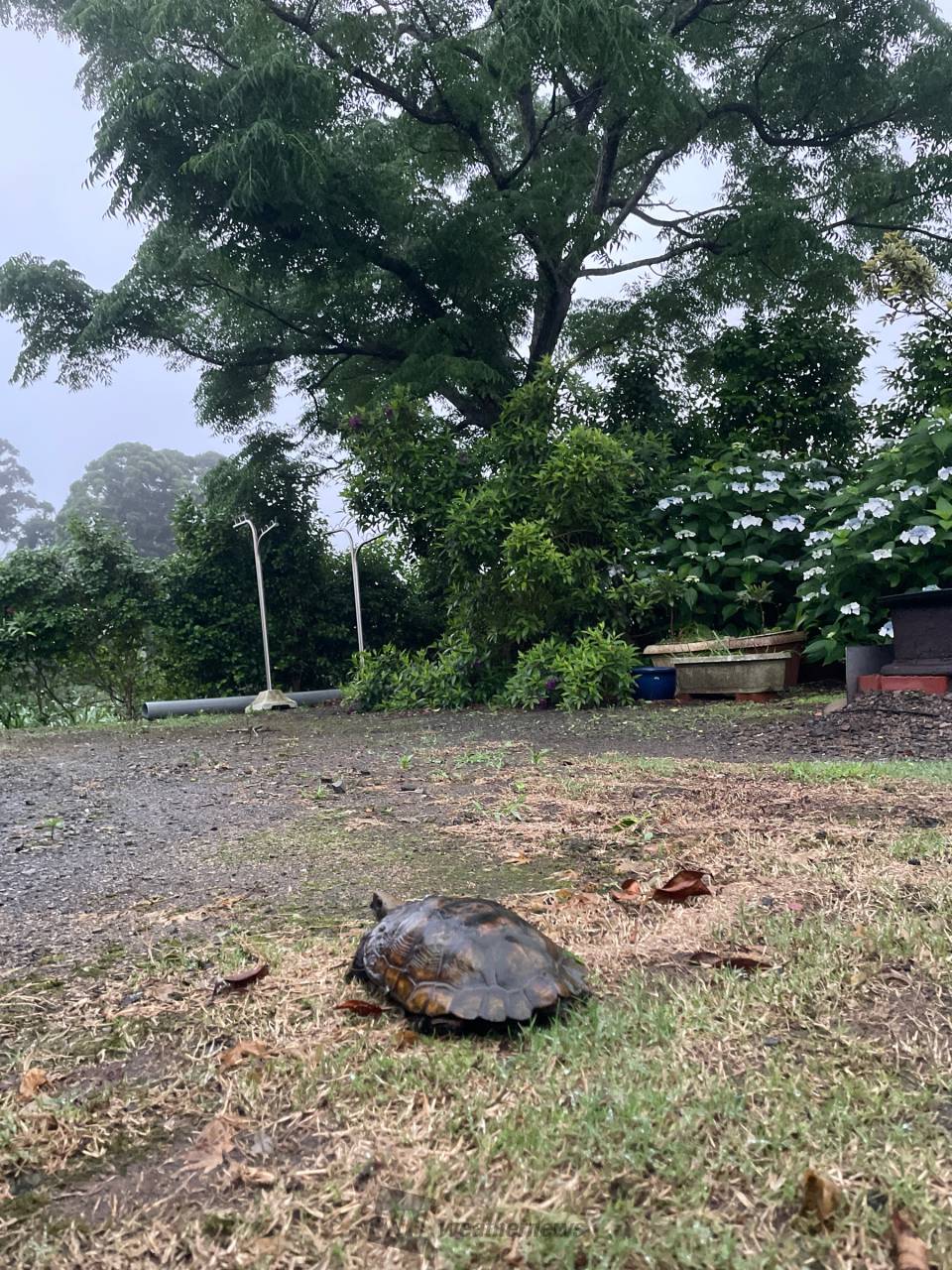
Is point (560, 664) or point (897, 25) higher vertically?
point (897, 25)

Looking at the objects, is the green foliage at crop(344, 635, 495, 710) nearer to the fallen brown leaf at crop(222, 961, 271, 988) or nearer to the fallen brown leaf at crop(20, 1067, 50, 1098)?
the fallen brown leaf at crop(222, 961, 271, 988)

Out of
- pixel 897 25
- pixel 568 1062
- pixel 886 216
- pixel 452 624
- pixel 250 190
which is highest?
pixel 897 25

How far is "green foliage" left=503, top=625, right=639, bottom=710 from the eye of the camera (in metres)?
7.38

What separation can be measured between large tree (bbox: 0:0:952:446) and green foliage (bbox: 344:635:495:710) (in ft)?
9.50

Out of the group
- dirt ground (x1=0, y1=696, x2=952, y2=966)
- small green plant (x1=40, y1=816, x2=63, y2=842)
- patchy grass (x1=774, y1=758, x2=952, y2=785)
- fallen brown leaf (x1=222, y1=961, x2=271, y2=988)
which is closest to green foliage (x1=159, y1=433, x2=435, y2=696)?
dirt ground (x1=0, y1=696, x2=952, y2=966)

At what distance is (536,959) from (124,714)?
34.7ft

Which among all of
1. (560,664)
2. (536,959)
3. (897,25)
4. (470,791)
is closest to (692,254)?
(897,25)

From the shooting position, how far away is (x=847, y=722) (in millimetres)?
5414

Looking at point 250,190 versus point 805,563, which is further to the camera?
point 250,190

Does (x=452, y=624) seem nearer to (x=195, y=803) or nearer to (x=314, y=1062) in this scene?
(x=195, y=803)

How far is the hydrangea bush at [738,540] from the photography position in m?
7.98

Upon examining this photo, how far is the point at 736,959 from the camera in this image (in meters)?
1.81

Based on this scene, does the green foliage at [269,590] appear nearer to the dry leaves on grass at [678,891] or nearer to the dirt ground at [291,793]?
the dirt ground at [291,793]

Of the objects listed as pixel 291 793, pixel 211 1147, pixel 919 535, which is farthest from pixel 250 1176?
pixel 919 535
